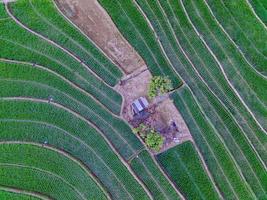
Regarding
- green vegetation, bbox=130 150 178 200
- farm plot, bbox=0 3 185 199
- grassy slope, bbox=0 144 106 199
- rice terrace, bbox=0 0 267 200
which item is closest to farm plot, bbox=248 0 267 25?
rice terrace, bbox=0 0 267 200

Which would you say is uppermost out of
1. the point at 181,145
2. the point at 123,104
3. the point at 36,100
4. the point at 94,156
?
the point at 36,100

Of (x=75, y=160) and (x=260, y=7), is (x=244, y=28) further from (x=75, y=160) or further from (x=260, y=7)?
(x=75, y=160)

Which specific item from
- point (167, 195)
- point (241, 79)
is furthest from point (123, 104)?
point (241, 79)

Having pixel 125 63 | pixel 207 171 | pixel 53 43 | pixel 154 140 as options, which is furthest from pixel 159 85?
pixel 53 43

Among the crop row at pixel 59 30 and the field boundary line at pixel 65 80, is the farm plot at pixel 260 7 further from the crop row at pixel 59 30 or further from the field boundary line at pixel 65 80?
the field boundary line at pixel 65 80

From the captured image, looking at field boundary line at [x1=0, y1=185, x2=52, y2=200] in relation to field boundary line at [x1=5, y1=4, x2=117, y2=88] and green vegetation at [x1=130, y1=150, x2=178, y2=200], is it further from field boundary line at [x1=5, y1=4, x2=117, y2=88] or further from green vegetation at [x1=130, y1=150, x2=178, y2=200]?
field boundary line at [x1=5, y1=4, x2=117, y2=88]

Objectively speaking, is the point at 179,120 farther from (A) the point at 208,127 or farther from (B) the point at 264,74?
(B) the point at 264,74
